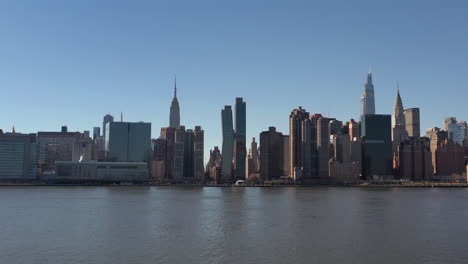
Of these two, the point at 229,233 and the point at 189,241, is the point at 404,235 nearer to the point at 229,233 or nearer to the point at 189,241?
the point at 229,233

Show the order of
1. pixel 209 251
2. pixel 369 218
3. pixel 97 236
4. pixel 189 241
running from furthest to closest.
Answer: pixel 369 218
pixel 97 236
pixel 189 241
pixel 209 251

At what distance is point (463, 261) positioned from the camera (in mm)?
49469

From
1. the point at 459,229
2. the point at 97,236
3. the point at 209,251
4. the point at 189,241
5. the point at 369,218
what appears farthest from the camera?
the point at 369,218

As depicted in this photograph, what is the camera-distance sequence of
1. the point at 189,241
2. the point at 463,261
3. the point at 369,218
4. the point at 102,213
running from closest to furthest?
the point at 463,261 < the point at 189,241 < the point at 369,218 < the point at 102,213

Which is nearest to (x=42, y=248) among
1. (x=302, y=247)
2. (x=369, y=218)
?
(x=302, y=247)

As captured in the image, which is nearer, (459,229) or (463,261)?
(463,261)

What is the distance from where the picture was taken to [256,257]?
166ft

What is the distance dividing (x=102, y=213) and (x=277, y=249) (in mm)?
50792

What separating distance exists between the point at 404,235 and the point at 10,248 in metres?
48.3

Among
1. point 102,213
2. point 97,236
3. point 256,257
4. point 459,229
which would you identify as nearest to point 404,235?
point 459,229

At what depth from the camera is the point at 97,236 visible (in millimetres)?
63875

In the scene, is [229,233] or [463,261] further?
[229,233]

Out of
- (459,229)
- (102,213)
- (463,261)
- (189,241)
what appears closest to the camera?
(463,261)

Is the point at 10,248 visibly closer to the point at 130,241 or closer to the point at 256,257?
the point at 130,241
